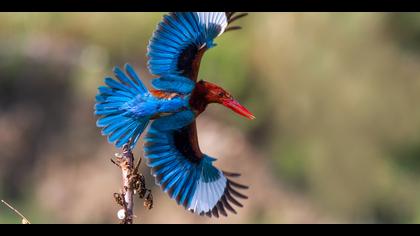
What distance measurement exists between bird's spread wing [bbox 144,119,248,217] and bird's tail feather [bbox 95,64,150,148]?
2.2 inches

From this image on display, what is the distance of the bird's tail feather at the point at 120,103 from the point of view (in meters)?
2.55

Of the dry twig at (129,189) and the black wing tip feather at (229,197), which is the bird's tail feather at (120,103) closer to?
the dry twig at (129,189)

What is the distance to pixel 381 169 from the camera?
7047mm

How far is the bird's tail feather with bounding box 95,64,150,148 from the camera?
8.38 ft

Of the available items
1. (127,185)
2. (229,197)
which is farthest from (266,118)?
(127,185)

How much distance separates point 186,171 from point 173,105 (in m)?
0.28

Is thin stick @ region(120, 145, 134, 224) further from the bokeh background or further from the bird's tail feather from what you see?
the bokeh background

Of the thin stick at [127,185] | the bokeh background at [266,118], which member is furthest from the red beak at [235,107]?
the bokeh background at [266,118]

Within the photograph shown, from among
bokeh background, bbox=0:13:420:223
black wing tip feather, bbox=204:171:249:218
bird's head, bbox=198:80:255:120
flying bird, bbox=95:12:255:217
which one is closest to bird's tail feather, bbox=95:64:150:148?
flying bird, bbox=95:12:255:217

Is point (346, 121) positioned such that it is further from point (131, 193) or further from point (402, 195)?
point (131, 193)

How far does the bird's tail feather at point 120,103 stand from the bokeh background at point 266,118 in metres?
3.94

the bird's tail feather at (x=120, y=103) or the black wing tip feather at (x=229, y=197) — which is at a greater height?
the bird's tail feather at (x=120, y=103)
